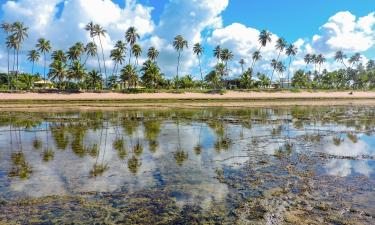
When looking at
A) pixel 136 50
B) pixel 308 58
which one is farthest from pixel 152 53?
pixel 308 58

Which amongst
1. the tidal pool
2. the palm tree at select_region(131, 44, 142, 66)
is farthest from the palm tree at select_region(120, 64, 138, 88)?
the tidal pool

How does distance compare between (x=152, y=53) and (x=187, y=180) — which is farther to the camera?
(x=152, y=53)

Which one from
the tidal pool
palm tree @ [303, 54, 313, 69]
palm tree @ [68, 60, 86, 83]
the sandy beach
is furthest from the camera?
palm tree @ [303, 54, 313, 69]

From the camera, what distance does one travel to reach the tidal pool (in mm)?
10133

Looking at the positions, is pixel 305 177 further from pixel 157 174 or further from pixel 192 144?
pixel 192 144

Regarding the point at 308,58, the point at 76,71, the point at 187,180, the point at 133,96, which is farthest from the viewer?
the point at 308,58

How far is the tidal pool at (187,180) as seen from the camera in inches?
399

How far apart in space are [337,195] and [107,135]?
1834 centimetres

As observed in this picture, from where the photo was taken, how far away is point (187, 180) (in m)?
13.7

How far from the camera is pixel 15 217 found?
9.96 m

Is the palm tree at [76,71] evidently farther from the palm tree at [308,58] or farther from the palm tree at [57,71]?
the palm tree at [308,58]

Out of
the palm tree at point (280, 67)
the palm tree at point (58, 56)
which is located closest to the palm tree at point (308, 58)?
the palm tree at point (280, 67)

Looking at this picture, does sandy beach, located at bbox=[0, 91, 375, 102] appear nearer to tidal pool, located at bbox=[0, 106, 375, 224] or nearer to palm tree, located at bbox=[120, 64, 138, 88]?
palm tree, located at bbox=[120, 64, 138, 88]

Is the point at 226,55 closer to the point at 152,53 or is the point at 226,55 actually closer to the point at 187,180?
the point at 152,53
